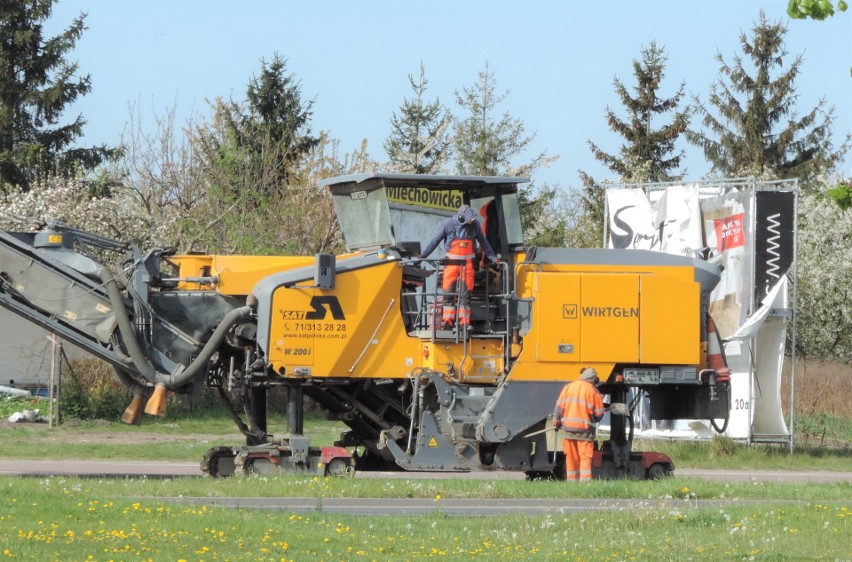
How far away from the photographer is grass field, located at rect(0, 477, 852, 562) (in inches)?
393

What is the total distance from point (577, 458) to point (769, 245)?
30.7 feet

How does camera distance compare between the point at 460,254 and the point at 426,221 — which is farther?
the point at 426,221

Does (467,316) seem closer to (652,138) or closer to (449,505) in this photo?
(449,505)

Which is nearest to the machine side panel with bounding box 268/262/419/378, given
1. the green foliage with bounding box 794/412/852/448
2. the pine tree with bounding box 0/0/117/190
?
the green foliage with bounding box 794/412/852/448

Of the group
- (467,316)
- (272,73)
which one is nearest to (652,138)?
(272,73)

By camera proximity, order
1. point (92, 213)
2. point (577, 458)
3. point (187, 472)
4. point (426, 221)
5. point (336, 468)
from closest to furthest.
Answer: point (336, 468) → point (577, 458) → point (426, 221) → point (187, 472) → point (92, 213)

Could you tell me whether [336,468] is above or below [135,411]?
below

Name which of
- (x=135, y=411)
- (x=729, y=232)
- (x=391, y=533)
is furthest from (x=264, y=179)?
(x=391, y=533)

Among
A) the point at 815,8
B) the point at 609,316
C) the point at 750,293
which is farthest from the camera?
the point at 750,293

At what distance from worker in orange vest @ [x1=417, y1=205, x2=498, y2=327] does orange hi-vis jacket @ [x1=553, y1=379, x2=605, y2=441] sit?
1516 mm

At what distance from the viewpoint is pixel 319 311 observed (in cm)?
1625

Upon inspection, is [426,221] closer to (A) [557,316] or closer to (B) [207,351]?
(A) [557,316]

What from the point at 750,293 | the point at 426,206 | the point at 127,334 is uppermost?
the point at 426,206

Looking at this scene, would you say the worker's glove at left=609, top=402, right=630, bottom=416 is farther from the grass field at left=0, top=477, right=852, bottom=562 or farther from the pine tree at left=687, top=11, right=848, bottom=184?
the pine tree at left=687, top=11, right=848, bottom=184
